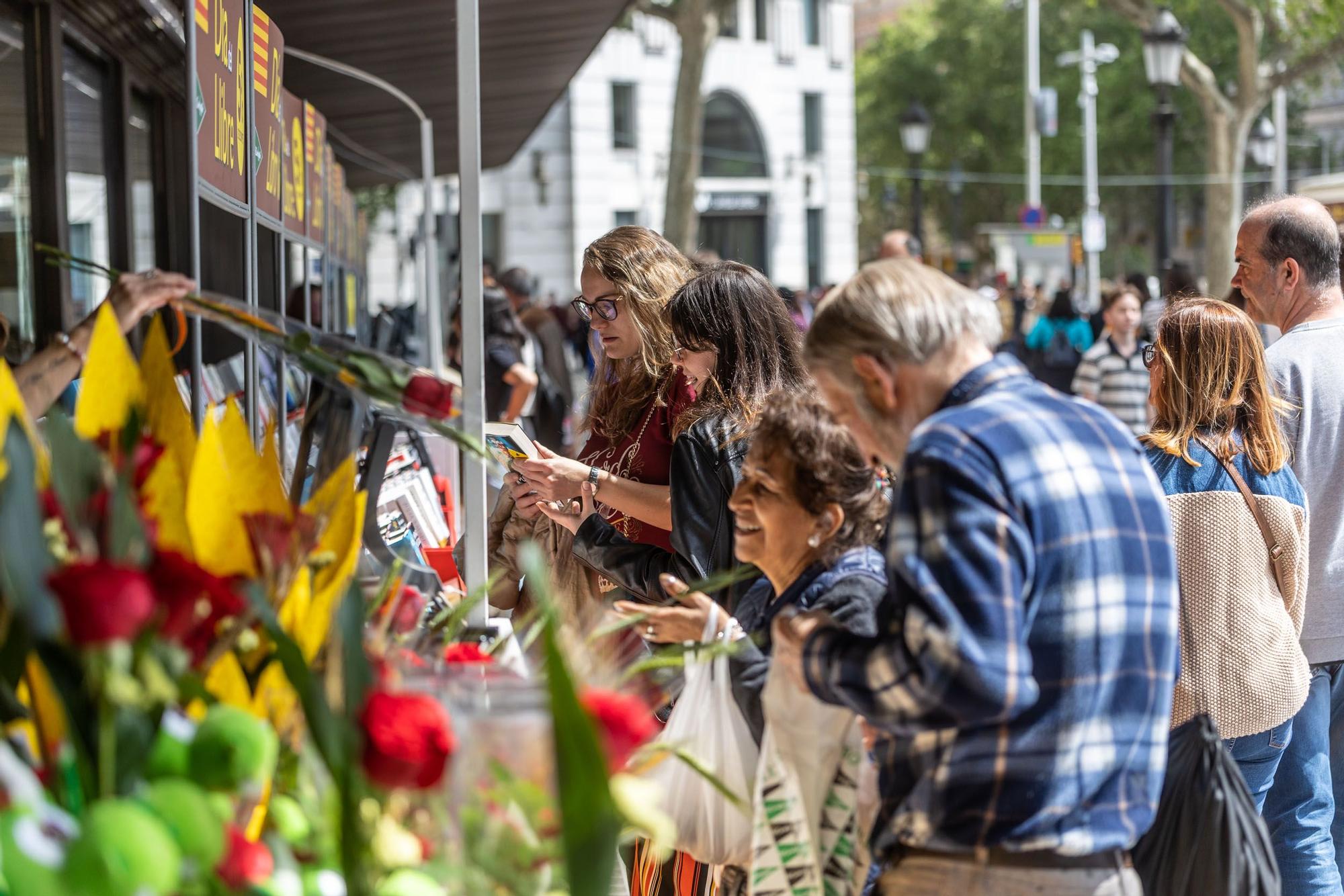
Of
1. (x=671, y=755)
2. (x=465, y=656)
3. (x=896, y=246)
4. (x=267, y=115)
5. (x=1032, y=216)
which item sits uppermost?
(x=1032, y=216)

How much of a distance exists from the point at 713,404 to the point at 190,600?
1925 millimetres

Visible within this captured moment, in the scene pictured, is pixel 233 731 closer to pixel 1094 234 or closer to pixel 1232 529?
pixel 1232 529

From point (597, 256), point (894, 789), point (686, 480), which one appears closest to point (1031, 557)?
point (894, 789)

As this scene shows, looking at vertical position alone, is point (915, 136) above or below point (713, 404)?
above

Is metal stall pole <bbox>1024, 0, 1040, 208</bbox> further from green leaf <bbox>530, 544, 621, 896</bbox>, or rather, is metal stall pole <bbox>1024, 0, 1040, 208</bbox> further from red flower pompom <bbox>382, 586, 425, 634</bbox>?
green leaf <bbox>530, 544, 621, 896</bbox>

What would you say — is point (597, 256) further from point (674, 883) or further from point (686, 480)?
point (674, 883)

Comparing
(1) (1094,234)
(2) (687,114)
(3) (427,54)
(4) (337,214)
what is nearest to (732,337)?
(4) (337,214)

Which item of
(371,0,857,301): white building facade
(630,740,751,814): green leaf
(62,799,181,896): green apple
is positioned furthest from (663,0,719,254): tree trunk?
(62,799,181,896): green apple

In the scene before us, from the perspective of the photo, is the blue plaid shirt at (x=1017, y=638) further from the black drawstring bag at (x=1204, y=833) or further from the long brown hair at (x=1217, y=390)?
the long brown hair at (x=1217, y=390)

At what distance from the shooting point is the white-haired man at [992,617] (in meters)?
1.74

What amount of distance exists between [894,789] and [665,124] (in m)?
37.9

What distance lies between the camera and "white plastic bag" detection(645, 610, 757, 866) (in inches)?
82.3

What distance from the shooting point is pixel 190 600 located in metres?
1.28

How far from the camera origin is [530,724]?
1.32 metres
